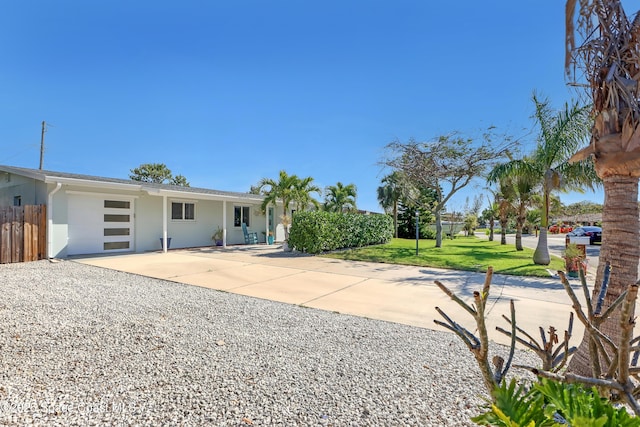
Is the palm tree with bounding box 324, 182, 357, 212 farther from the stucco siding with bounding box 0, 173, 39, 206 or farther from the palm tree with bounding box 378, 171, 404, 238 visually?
the stucco siding with bounding box 0, 173, 39, 206

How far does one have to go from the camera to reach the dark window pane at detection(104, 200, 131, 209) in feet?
41.0

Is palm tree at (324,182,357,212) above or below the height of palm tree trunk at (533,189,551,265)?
above

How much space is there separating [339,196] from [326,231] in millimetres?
9900

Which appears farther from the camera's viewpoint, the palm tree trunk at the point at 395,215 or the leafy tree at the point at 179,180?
the leafy tree at the point at 179,180

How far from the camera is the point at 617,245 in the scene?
8.53 ft

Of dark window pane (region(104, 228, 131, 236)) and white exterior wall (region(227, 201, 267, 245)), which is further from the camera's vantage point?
white exterior wall (region(227, 201, 267, 245))

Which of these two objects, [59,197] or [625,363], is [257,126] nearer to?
[59,197]

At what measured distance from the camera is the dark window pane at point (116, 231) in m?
12.6

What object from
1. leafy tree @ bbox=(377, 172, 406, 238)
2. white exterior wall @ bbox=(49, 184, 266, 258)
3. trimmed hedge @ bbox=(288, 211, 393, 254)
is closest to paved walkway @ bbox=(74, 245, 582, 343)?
trimmed hedge @ bbox=(288, 211, 393, 254)

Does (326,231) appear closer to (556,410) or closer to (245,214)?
(245,214)

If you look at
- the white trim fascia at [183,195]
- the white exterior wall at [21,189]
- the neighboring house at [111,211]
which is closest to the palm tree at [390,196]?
the neighboring house at [111,211]

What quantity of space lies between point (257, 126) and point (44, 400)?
1518cm

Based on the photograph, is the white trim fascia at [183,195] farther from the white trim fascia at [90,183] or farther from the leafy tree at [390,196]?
the leafy tree at [390,196]

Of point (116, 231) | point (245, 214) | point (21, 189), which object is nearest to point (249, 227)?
point (245, 214)
